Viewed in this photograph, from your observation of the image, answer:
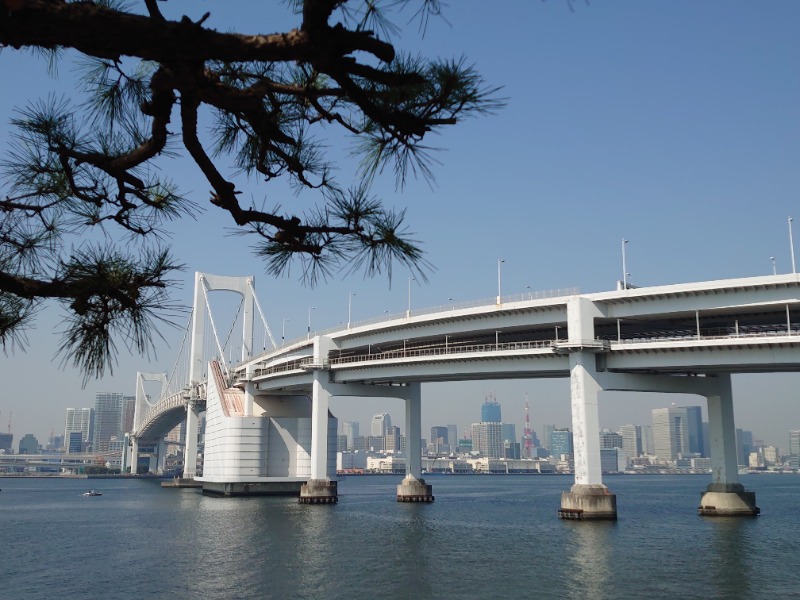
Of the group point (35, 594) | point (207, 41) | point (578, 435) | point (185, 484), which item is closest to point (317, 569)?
point (35, 594)

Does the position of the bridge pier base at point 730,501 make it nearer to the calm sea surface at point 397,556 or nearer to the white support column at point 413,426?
the calm sea surface at point 397,556

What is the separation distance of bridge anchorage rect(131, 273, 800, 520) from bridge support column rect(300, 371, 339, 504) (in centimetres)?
12

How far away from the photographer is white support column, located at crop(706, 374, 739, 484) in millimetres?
52938

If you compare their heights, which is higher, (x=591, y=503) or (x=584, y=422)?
(x=584, y=422)

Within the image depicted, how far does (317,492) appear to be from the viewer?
69.8m

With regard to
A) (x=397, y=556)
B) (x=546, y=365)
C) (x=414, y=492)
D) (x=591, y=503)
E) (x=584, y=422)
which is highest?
(x=546, y=365)

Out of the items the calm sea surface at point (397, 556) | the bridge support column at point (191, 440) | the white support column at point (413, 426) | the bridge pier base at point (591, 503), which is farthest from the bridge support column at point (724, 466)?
the bridge support column at point (191, 440)

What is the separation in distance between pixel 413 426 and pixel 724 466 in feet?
96.1

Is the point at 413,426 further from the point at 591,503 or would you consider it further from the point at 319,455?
the point at 591,503

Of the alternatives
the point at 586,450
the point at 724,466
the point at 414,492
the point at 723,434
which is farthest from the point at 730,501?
the point at 414,492

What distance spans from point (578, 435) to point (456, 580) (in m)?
20.3

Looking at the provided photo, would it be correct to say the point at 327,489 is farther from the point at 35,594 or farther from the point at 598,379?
the point at 35,594

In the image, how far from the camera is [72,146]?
564 cm

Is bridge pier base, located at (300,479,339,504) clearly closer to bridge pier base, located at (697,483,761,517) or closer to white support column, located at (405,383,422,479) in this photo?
white support column, located at (405,383,422,479)
